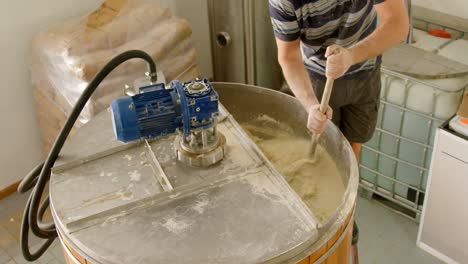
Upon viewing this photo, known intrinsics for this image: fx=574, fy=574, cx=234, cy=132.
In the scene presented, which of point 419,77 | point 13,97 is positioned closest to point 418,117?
point 419,77

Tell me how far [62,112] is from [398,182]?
144 cm

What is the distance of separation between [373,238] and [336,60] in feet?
3.77

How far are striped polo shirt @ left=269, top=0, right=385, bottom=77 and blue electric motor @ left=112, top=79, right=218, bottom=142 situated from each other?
394 mm

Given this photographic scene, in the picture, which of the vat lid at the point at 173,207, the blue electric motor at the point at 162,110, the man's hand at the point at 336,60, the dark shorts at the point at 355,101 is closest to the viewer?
the vat lid at the point at 173,207

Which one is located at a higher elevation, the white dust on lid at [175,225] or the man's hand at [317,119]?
the man's hand at [317,119]

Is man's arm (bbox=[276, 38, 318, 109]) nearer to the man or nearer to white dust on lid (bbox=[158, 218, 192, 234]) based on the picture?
the man

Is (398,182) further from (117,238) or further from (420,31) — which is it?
(117,238)

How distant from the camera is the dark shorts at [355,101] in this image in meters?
1.79

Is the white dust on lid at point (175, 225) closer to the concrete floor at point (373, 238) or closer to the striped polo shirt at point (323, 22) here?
the striped polo shirt at point (323, 22)

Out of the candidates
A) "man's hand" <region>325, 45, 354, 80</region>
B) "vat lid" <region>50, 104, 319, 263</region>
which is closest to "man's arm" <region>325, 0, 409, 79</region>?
"man's hand" <region>325, 45, 354, 80</region>

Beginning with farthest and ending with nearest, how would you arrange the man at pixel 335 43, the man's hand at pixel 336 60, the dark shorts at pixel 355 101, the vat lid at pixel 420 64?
the vat lid at pixel 420 64 → the dark shorts at pixel 355 101 → the man at pixel 335 43 → the man's hand at pixel 336 60

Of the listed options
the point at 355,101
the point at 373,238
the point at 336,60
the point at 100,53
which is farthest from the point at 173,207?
the point at 373,238

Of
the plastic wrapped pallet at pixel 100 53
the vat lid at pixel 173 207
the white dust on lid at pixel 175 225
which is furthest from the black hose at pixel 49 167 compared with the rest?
the plastic wrapped pallet at pixel 100 53

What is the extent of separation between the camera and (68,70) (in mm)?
2244
